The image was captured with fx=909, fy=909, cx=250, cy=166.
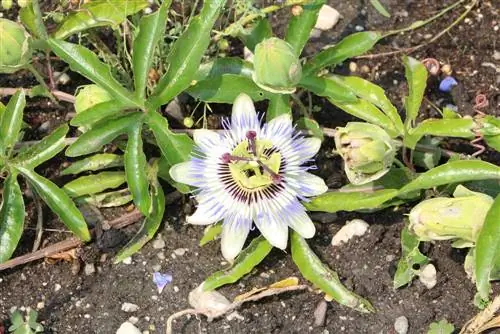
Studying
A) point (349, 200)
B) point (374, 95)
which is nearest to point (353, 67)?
point (374, 95)

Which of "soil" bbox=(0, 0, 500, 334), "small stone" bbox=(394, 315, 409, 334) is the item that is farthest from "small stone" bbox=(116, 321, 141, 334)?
"small stone" bbox=(394, 315, 409, 334)

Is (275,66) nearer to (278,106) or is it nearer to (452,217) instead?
(278,106)

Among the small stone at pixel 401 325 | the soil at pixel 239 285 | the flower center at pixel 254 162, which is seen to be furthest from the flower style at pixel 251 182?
the small stone at pixel 401 325

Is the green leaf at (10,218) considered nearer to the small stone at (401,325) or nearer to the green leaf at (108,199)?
the green leaf at (108,199)

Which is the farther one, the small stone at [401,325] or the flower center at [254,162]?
the small stone at [401,325]

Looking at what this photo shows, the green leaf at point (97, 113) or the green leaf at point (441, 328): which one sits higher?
the green leaf at point (97, 113)

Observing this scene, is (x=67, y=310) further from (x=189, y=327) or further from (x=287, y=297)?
(x=287, y=297)

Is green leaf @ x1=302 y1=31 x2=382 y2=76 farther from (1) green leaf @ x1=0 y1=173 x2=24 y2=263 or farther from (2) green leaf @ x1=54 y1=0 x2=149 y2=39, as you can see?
(1) green leaf @ x1=0 y1=173 x2=24 y2=263

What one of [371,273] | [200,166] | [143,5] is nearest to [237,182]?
[200,166]
